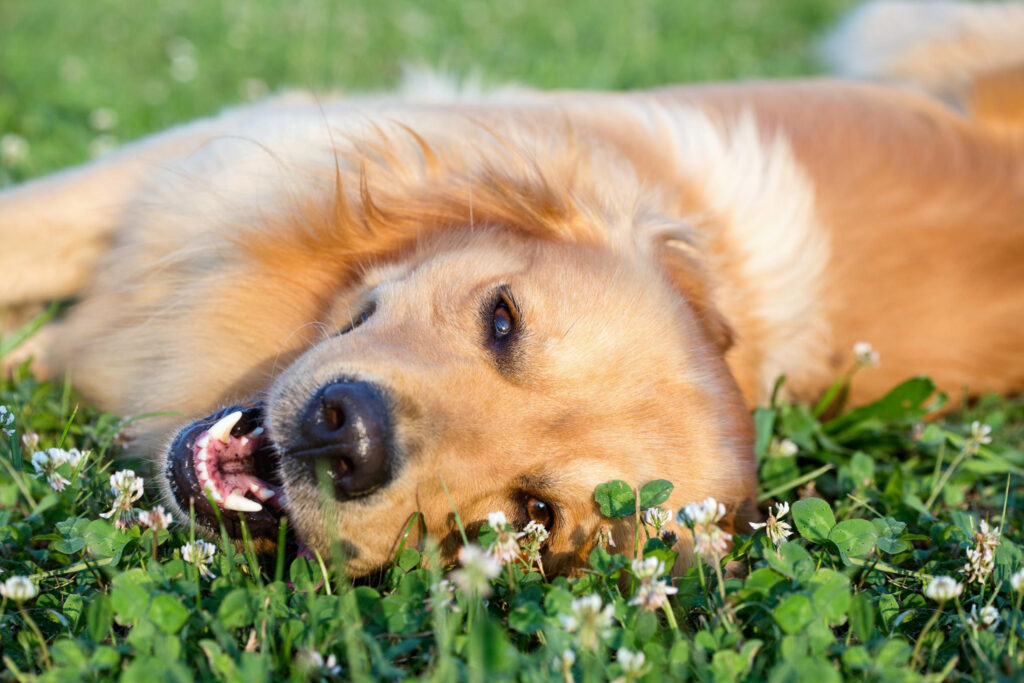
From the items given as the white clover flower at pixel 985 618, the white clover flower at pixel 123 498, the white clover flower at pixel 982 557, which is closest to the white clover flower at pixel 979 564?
the white clover flower at pixel 982 557

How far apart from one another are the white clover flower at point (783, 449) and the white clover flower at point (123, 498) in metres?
1.73

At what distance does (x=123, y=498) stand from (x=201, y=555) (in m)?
0.20

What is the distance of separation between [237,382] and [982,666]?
189 centimetres

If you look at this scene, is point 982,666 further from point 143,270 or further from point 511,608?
point 143,270

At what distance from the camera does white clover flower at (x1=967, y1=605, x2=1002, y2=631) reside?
1.80 m

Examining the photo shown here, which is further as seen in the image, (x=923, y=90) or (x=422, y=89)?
(x=923, y=90)

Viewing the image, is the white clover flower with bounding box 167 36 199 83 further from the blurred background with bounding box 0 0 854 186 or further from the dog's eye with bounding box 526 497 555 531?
the dog's eye with bounding box 526 497 555 531

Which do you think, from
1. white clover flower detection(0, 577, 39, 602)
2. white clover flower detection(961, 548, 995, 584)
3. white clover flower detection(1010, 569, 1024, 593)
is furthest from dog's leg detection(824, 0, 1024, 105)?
white clover flower detection(0, 577, 39, 602)

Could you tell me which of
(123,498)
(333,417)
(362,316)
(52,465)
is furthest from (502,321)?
(52,465)

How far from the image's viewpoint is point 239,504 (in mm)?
2041

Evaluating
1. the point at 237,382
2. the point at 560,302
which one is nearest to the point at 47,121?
the point at 237,382

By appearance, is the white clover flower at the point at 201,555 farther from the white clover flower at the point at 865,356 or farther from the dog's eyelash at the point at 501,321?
the white clover flower at the point at 865,356

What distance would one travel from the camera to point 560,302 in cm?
230

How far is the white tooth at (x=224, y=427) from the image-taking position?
217 centimetres
